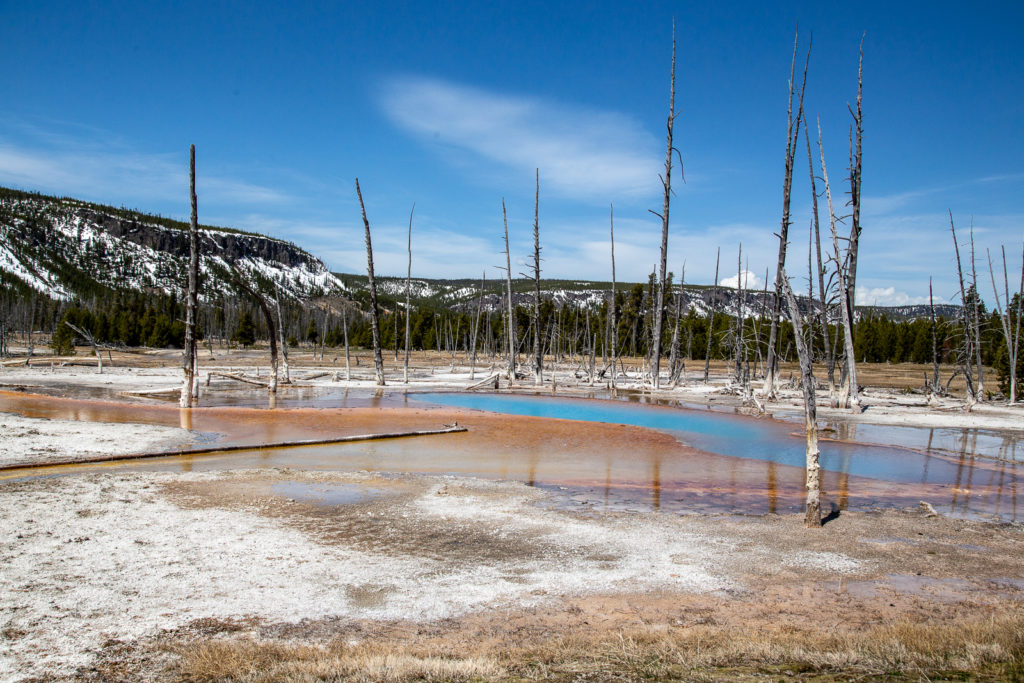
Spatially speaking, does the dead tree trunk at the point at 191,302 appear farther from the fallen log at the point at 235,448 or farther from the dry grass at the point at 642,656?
the dry grass at the point at 642,656

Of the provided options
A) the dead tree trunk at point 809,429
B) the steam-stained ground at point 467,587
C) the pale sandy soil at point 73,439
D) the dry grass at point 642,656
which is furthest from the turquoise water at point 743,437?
the pale sandy soil at point 73,439

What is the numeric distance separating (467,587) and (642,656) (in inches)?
81.4

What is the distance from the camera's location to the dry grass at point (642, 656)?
4777mm

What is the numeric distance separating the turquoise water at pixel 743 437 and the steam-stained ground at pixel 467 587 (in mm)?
4650

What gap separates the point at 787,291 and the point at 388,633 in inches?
259

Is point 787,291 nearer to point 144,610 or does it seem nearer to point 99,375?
point 144,610

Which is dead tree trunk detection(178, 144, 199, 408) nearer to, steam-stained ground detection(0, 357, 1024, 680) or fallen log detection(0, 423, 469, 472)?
fallen log detection(0, 423, 469, 472)

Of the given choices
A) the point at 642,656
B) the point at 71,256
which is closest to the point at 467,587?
the point at 642,656

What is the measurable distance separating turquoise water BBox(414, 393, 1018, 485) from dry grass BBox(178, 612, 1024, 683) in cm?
895

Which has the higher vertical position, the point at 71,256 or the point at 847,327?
the point at 71,256

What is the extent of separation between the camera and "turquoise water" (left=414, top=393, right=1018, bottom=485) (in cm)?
1450

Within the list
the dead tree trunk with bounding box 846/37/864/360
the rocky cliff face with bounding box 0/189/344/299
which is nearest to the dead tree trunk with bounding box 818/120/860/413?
the dead tree trunk with bounding box 846/37/864/360

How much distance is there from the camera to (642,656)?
17.0ft

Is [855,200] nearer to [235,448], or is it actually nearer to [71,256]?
[235,448]
